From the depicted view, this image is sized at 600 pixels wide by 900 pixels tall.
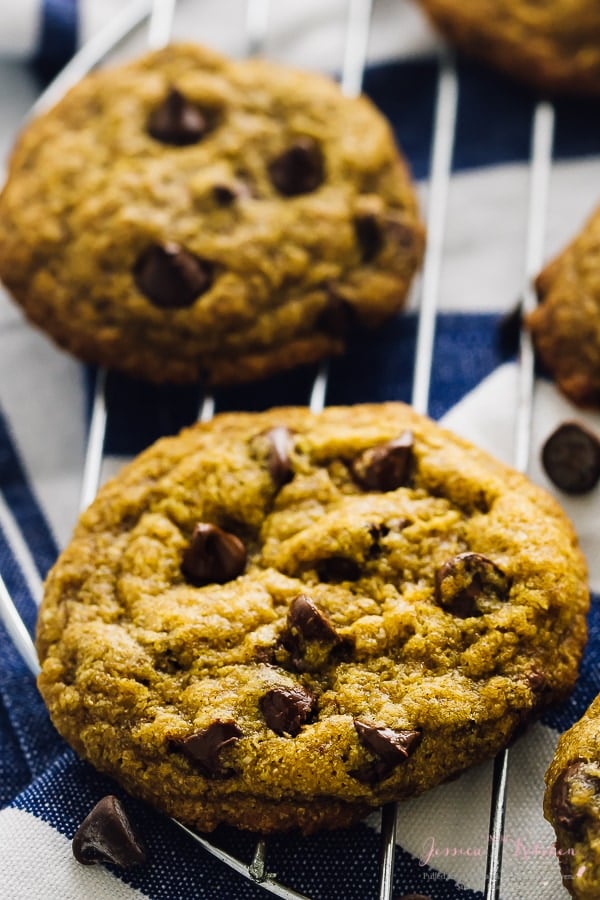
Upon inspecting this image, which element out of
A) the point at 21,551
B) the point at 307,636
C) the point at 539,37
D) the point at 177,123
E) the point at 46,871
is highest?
the point at 177,123

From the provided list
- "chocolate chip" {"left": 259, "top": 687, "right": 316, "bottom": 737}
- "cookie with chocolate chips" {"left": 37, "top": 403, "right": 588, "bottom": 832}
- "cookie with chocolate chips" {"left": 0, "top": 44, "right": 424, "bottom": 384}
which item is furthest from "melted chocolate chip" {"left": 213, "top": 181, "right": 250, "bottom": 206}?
"chocolate chip" {"left": 259, "top": 687, "right": 316, "bottom": 737}

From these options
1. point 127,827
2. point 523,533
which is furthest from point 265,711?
point 523,533

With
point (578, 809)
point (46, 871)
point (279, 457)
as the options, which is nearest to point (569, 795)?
point (578, 809)

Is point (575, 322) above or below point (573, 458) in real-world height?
above

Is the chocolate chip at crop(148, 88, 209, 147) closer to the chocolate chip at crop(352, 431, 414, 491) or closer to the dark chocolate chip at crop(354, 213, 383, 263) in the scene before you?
the dark chocolate chip at crop(354, 213, 383, 263)

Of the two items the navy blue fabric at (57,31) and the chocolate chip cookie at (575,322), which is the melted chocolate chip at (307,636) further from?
the navy blue fabric at (57,31)

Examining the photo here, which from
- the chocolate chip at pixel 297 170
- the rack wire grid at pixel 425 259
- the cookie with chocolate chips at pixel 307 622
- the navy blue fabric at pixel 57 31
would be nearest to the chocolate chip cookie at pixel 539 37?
the rack wire grid at pixel 425 259

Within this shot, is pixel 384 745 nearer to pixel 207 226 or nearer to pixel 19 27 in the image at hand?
pixel 207 226
